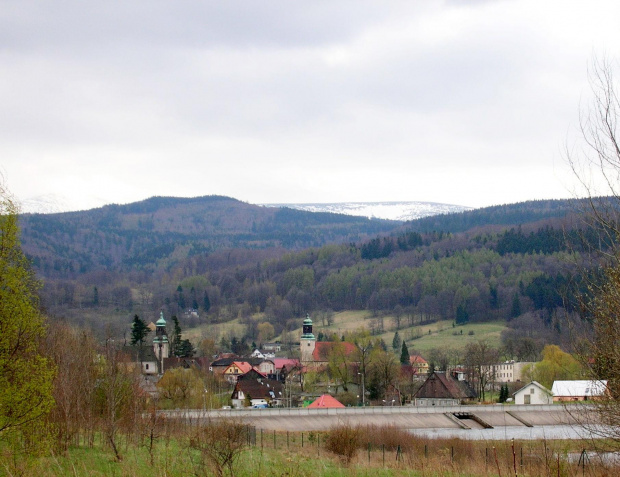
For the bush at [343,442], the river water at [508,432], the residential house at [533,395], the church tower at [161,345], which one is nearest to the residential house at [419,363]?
the church tower at [161,345]

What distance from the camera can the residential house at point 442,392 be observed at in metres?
85.5

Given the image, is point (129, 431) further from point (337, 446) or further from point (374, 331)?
point (374, 331)

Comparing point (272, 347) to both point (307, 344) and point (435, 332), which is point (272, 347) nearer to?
point (435, 332)

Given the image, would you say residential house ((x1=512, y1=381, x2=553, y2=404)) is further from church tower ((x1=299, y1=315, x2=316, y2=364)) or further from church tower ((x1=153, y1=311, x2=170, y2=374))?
church tower ((x1=153, y1=311, x2=170, y2=374))

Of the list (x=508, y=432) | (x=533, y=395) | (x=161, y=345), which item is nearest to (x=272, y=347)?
(x=161, y=345)

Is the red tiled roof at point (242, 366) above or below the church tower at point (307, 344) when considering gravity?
below

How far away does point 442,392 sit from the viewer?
86312 millimetres

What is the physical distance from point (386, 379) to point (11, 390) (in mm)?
76896

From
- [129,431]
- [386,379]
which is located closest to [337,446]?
[129,431]

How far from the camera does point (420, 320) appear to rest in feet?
602

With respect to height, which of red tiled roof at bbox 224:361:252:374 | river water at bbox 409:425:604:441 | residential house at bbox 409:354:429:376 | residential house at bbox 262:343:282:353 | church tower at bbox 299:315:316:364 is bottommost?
residential house at bbox 262:343:282:353

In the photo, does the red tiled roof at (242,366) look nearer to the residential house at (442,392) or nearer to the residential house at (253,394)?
the residential house at (253,394)

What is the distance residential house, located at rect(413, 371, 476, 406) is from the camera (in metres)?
85.5

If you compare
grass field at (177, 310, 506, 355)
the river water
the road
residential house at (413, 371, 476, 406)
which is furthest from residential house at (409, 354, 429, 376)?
the river water
